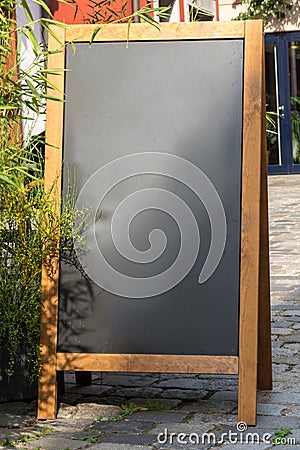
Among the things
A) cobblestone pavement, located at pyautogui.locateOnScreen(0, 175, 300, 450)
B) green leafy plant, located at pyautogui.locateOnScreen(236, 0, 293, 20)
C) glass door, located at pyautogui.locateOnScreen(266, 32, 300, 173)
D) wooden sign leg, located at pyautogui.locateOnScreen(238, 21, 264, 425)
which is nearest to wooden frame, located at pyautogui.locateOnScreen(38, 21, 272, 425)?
wooden sign leg, located at pyautogui.locateOnScreen(238, 21, 264, 425)

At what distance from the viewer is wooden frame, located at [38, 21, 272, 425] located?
11.2ft

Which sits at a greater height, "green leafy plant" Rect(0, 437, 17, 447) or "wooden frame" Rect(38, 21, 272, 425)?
"wooden frame" Rect(38, 21, 272, 425)

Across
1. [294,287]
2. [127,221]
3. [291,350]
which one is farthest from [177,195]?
[294,287]

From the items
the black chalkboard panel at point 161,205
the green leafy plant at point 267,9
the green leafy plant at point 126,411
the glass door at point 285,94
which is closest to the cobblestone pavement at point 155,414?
the green leafy plant at point 126,411

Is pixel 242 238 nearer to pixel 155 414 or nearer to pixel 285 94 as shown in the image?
pixel 155 414

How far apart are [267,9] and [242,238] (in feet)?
49.0

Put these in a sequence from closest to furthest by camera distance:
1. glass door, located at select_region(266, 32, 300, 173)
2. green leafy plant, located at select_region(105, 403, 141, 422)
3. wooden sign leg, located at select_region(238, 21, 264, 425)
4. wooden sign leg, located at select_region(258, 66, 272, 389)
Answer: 1. wooden sign leg, located at select_region(238, 21, 264, 425)
2. green leafy plant, located at select_region(105, 403, 141, 422)
3. wooden sign leg, located at select_region(258, 66, 272, 389)
4. glass door, located at select_region(266, 32, 300, 173)

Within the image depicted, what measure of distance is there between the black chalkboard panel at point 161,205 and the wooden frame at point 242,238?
0.10 feet

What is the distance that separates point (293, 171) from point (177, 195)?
47.3ft

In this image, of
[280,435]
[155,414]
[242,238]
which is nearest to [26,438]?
[155,414]

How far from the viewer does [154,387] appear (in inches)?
156

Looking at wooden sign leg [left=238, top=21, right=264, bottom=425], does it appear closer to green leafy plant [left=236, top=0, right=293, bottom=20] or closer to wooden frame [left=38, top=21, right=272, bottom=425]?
wooden frame [left=38, top=21, right=272, bottom=425]

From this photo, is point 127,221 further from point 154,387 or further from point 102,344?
point 154,387

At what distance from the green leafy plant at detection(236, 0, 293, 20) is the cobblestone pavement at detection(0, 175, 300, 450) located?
45.3ft
